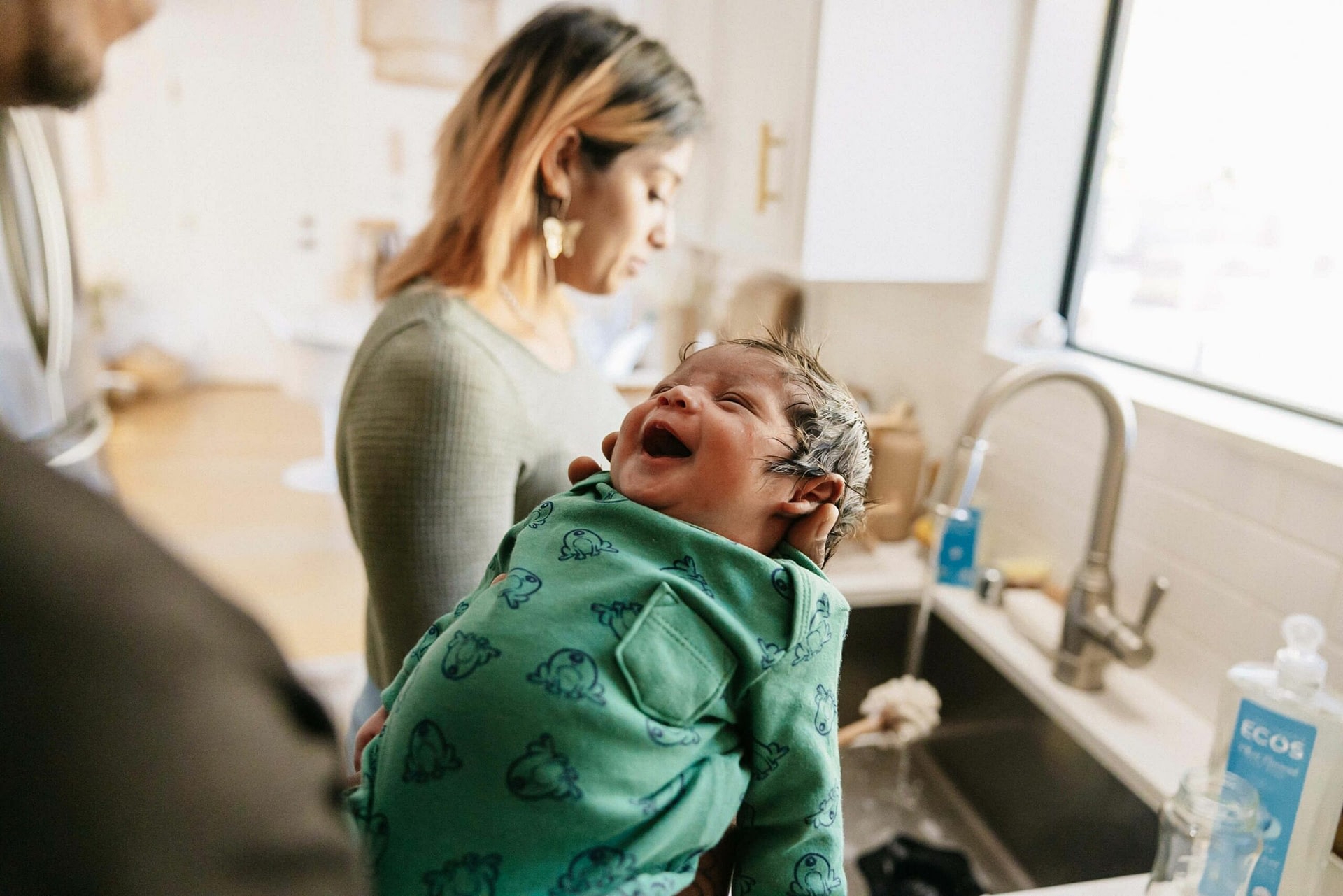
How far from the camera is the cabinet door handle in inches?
67.2

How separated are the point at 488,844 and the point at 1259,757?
2.60 ft

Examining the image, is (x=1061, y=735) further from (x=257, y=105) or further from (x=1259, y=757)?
(x=257, y=105)

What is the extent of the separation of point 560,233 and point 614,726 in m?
0.68

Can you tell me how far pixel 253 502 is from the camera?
155 inches

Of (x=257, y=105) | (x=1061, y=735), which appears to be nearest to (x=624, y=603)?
(x=1061, y=735)

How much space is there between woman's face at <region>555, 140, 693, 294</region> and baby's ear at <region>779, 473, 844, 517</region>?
475 millimetres

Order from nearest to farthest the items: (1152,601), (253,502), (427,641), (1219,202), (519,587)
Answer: (519,587) < (427,641) < (1152,601) < (1219,202) < (253,502)

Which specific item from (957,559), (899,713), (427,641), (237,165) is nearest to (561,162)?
(427,641)

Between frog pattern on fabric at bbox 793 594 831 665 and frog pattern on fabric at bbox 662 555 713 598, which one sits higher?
frog pattern on fabric at bbox 662 555 713 598

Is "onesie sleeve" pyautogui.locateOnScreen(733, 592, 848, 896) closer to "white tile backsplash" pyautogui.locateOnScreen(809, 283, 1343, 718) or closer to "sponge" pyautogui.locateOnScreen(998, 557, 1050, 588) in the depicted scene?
"white tile backsplash" pyautogui.locateOnScreen(809, 283, 1343, 718)

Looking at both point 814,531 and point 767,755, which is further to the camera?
point 814,531

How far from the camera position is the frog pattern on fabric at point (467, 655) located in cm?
60

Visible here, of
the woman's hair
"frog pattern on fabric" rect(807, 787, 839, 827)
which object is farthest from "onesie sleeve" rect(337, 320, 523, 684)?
"frog pattern on fabric" rect(807, 787, 839, 827)

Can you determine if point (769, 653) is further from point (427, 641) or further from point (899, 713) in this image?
point (899, 713)
